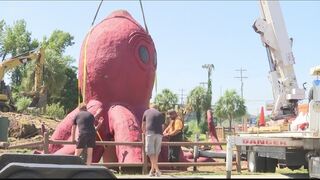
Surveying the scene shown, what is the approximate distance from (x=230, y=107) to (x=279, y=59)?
5564 centimetres

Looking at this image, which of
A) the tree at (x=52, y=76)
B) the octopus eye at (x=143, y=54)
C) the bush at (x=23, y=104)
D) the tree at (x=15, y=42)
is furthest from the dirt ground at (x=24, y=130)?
the tree at (x=15, y=42)

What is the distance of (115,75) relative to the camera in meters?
15.6

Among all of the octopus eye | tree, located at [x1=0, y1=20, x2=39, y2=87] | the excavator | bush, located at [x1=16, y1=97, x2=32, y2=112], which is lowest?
the octopus eye

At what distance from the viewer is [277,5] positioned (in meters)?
22.7

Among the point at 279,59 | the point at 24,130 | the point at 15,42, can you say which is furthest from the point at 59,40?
the point at 279,59

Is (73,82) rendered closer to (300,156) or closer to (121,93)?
(121,93)

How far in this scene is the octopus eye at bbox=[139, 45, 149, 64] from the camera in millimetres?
15977

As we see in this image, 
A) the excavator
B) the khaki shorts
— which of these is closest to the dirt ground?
the excavator

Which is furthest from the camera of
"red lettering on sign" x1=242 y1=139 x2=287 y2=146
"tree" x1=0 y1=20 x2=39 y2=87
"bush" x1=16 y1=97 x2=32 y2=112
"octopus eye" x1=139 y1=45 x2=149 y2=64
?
"tree" x1=0 y1=20 x2=39 y2=87

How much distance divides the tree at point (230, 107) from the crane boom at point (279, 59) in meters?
54.6

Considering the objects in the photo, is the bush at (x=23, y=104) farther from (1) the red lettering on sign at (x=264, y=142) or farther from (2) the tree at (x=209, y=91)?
(2) the tree at (x=209, y=91)

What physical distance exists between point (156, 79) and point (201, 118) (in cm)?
5737

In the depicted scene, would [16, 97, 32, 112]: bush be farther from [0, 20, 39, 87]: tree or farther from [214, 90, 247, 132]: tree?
[214, 90, 247, 132]: tree

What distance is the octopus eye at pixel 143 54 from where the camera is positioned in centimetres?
1598
